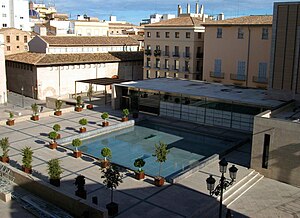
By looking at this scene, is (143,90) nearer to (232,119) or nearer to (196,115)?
(196,115)

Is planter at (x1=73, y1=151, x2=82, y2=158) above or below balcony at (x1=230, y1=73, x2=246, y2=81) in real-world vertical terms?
below

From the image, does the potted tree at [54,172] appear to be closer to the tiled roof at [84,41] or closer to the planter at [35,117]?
the planter at [35,117]

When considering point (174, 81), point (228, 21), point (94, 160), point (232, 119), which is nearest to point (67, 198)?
point (94, 160)

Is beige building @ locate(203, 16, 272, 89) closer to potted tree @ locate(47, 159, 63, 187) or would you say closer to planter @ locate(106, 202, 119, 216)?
potted tree @ locate(47, 159, 63, 187)

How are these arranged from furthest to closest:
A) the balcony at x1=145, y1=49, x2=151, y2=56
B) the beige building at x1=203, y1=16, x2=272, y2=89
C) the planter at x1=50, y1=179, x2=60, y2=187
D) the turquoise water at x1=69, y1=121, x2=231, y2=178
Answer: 1. the balcony at x1=145, y1=49, x2=151, y2=56
2. the beige building at x1=203, y1=16, x2=272, y2=89
3. the turquoise water at x1=69, y1=121, x2=231, y2=178
4. the planter at x1=50, y1=179, x2=60, y2=187

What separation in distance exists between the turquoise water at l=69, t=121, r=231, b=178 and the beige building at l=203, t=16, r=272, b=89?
14030 millimetres

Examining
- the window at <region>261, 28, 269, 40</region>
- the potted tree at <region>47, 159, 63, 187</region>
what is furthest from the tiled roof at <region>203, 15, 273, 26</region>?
the potted tree at <region>47, 159, 63, 187</region>

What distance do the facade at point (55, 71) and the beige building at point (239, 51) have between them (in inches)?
594

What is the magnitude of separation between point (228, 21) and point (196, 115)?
52.2ft

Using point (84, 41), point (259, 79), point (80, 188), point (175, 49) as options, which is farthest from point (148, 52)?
point (80, 188)

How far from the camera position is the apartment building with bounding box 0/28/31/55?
184 ft

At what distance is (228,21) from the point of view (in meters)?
43.8

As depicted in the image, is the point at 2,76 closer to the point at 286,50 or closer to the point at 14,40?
the point at 14,40

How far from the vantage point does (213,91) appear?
33.9m
